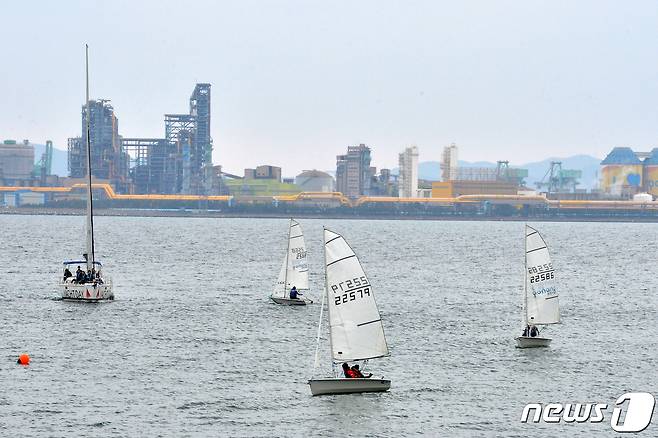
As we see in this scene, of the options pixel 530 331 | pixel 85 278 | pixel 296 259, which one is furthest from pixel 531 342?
pixel 85 278

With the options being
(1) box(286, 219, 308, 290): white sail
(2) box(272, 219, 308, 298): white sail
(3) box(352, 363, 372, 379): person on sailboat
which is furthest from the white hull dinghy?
(3) box(352, 363, 372, 379): person on sailboat

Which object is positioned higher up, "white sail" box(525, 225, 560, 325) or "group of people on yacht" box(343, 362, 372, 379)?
"white sail" box(525, 225, 560, 325)

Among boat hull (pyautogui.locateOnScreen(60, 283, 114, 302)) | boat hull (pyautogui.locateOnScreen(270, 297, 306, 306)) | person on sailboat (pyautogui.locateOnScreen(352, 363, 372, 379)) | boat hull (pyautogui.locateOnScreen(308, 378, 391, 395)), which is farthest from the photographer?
boat hull (pyautogui.locateOnScreen(270, 297, 306, 306))

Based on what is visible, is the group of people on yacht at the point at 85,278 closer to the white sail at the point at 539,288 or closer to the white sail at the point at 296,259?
the white sail at the point at 296,259

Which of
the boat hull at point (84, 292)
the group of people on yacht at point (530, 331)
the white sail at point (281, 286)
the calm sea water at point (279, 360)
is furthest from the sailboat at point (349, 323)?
the boat hull at point (84, 292)

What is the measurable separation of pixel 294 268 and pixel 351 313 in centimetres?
3715

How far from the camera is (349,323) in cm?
5391

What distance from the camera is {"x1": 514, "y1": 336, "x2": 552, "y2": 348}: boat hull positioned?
70500 mm

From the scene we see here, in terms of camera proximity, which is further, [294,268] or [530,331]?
[294,268]

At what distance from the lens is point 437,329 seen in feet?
262

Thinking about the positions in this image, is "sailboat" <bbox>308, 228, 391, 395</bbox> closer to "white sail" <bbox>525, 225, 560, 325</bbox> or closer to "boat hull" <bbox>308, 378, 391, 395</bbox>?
"boat hull" <bbox>308, 378, 391, 395</bbox>

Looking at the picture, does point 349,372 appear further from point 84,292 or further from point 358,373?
point 84,292

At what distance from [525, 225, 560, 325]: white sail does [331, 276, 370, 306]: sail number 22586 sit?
19483 millimetres

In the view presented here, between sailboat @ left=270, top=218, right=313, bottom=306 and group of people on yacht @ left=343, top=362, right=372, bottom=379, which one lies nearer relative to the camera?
group of people on yacht @ left=343, top=362, right=372, bottom=379
